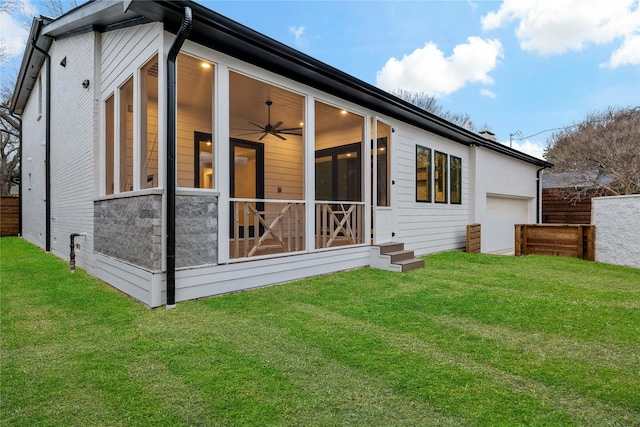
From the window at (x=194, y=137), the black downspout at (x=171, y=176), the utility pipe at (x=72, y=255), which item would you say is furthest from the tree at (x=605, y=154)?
the utility pipe at (x=72, y=255)

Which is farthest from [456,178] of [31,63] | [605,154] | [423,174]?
[31,63]

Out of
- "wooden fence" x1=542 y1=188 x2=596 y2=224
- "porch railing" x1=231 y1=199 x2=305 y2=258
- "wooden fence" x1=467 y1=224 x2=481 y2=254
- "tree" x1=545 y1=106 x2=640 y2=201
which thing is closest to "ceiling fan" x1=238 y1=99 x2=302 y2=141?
"porch railing" x1=231 y1=199 x2=305 y2=258

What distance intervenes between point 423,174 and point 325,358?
6.16m

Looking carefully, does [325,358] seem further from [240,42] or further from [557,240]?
[557,240]

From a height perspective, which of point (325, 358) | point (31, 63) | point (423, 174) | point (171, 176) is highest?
point (31, 63)

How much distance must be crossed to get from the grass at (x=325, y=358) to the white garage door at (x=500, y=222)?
5.75 metres

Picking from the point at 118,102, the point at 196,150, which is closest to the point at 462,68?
the point at 196,150

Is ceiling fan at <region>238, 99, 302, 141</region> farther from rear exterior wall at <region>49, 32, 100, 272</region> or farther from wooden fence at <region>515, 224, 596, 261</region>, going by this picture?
wooden fence at <region>515, 224, 596, 261</region>

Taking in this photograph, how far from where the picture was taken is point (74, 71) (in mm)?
6387

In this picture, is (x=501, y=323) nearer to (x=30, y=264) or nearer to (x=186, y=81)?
(x=186, y=81)

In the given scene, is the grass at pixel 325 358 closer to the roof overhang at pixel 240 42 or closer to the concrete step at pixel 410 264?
the concrete step at pixel 410 264

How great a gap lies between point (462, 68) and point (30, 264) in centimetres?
2304

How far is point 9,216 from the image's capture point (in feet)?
42.1

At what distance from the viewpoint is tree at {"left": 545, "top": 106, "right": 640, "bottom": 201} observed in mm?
13695
